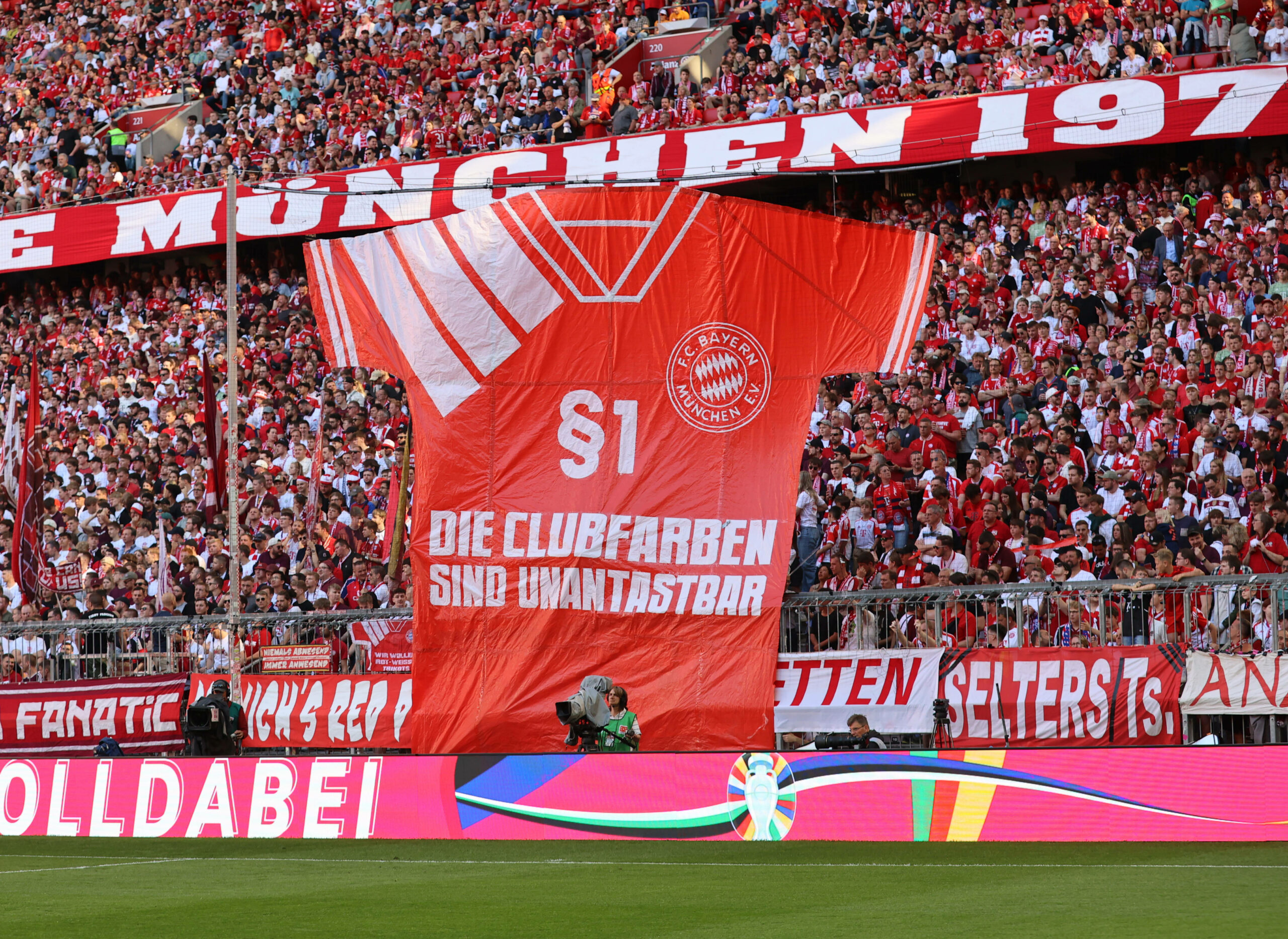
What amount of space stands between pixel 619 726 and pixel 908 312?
4.29 m

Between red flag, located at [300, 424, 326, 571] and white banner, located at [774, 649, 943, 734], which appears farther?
red flag, located at [300, 424, 326, 571]

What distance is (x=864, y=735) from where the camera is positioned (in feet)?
48.2

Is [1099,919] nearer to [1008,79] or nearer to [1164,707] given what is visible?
[1164,707]

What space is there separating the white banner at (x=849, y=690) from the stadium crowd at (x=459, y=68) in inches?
404

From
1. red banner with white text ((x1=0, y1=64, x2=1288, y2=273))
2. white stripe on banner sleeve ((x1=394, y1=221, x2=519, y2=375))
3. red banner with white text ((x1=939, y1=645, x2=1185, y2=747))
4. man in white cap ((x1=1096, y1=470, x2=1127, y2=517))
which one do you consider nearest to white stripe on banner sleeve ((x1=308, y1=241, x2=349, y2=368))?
white stripe on banner sleeve ((x1=394, y1=221, x2=519, y2=375))

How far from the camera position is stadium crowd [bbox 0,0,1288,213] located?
76.2ft

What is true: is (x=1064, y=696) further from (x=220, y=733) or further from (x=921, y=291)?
(x=220, y=733)

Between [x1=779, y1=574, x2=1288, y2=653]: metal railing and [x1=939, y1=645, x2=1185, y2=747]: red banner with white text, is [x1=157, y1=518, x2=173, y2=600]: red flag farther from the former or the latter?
[x1=939, y1=645, x2=1185, y2=747]: red banner with white text

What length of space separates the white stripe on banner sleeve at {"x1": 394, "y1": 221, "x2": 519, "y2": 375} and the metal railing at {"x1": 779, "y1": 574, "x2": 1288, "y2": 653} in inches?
132

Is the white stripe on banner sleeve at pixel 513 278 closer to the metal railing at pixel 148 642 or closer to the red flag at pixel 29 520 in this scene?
the metal railing at pixel 148 642

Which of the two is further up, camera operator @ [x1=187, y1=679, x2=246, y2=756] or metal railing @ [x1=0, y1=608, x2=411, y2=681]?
metal railing @ [x1=0, y1=608, x2=411, y2=681]

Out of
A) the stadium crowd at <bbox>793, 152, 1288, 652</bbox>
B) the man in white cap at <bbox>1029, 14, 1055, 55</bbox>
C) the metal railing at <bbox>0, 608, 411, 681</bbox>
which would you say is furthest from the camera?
the man in white cap at <bbox>1029, 14, 1055, 55</bbox>

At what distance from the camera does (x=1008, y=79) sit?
23234 mm

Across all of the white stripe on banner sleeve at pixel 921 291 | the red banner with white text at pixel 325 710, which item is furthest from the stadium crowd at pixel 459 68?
the red banner with white text at pixel 325 710
